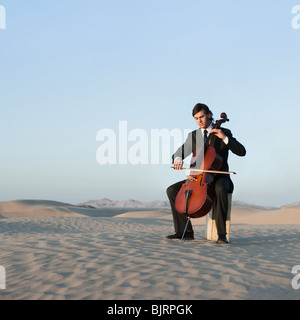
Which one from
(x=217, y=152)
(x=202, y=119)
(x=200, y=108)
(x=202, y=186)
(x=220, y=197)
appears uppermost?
(x=200, y=108)

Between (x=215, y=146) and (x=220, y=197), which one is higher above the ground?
(x=215, y=146)

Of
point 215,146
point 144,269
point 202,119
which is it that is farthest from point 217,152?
point 144,269

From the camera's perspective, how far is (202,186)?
5.20 meters

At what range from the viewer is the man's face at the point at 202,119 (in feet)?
18.2

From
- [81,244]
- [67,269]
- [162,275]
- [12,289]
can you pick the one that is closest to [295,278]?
[162,275]

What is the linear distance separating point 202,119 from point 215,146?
0.43 meters

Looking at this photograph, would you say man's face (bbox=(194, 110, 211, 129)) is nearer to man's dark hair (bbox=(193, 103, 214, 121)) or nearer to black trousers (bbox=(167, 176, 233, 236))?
man's dark hair (bbox=(193, 103, 214, 121))

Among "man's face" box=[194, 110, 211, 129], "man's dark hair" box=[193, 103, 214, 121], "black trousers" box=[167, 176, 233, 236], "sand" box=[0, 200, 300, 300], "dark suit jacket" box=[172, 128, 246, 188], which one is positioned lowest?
"sand" box=[0, 200, 300, 300]

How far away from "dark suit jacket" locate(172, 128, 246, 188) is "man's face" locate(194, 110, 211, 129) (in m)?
0.15

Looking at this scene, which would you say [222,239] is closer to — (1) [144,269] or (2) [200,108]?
(2) [200,108]

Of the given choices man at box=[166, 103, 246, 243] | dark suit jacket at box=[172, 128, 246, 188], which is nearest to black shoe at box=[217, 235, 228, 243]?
man at box=[166, 103, 246, 243]

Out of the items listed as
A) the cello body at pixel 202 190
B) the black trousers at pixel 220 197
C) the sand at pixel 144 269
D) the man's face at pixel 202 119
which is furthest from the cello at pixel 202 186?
the sand at pixel 144 269

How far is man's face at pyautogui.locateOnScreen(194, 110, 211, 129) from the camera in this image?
554cm
